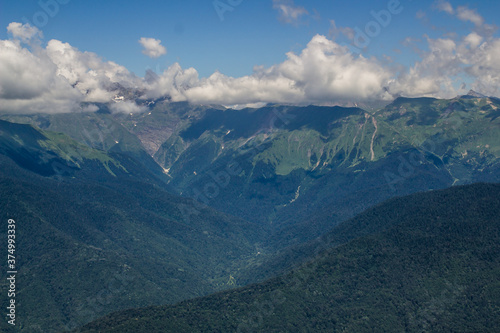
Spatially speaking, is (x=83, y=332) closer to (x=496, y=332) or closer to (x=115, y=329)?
(x=115, y=329)

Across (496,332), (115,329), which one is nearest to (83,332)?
(115,329)
